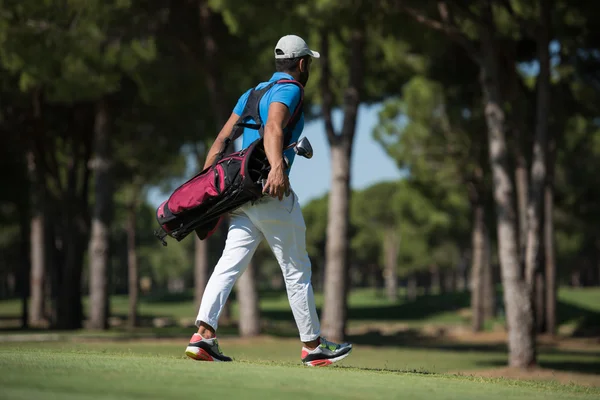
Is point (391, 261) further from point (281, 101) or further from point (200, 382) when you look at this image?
point (200, 382)

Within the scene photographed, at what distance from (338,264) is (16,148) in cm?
1328

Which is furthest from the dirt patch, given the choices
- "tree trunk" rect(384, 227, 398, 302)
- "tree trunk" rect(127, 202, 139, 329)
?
"tree trunk" rect(384, 227, 398, 302)

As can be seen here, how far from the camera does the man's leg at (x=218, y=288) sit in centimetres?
606

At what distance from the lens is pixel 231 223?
6.25 meters

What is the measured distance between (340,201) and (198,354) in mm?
12030

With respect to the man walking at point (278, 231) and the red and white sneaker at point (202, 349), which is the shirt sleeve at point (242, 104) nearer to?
the man walking at point (278, 231)

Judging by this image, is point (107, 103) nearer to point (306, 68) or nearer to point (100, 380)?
point (306, 68)

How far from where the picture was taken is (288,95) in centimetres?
605

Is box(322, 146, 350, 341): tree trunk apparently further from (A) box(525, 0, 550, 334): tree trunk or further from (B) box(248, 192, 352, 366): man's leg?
(B) box(248, 192, 352, 366): man's leg

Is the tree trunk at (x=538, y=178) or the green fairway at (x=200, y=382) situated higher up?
the tree trunk at (x=538, y=178)

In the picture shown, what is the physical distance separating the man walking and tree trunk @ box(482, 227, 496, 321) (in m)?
21.2

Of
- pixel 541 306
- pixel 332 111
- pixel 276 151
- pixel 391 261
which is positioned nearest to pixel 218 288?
pixel 276 151

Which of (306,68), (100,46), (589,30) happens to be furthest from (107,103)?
(306,68)

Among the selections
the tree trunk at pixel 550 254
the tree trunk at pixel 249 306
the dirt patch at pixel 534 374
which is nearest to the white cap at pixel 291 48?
the dirt patch at pixel 534 374
